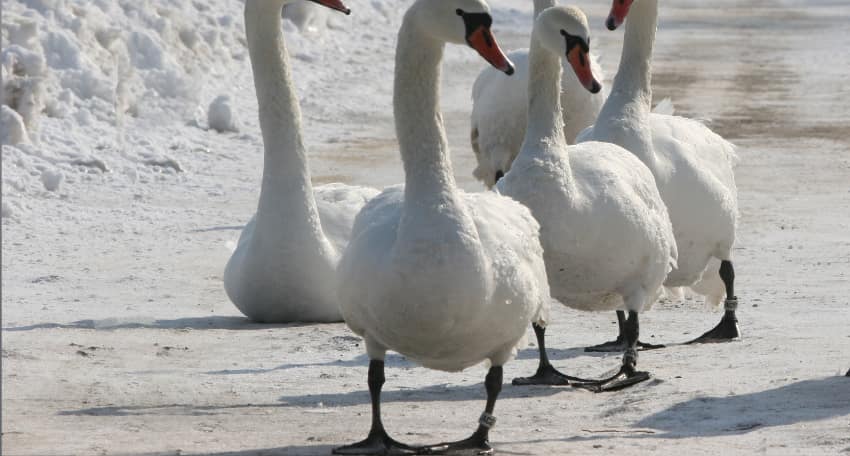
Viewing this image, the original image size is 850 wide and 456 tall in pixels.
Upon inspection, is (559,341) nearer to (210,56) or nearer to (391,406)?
(391,406)

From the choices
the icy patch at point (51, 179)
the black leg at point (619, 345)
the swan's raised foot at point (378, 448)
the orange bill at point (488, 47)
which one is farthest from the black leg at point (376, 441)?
the icy patch at point (51, 179)

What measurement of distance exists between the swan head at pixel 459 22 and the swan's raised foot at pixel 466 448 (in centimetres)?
133

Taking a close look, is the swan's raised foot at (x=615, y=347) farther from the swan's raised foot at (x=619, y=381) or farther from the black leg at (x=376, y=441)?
the black leg at (x=376, y=441)

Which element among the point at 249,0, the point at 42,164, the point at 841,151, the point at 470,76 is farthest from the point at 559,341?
the point at 470,76

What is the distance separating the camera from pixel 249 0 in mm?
9703

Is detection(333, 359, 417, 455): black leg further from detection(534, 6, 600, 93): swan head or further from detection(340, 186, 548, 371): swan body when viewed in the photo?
detection(534, 6, 600, 93): swan head

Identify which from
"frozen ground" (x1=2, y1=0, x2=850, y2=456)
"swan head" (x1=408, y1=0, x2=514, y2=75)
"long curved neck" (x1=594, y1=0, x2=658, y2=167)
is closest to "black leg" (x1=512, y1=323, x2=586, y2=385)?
"frozen ground" (x1=2, y1=0, x2=850, y2=456)

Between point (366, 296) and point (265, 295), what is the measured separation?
321 cm

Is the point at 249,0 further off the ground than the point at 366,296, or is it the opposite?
the point at 249,0

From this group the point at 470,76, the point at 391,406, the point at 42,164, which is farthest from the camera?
the point at 470,76

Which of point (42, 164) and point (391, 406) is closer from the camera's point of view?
point (391, 406)

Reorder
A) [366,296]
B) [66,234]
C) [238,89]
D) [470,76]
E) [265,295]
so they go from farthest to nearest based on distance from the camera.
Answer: [470,76]
[238,89]
[66,234]
[265,295]
[366,296]

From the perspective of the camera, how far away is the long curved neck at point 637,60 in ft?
31.4

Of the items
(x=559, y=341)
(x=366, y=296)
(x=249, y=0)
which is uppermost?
(x=249, y=0)
